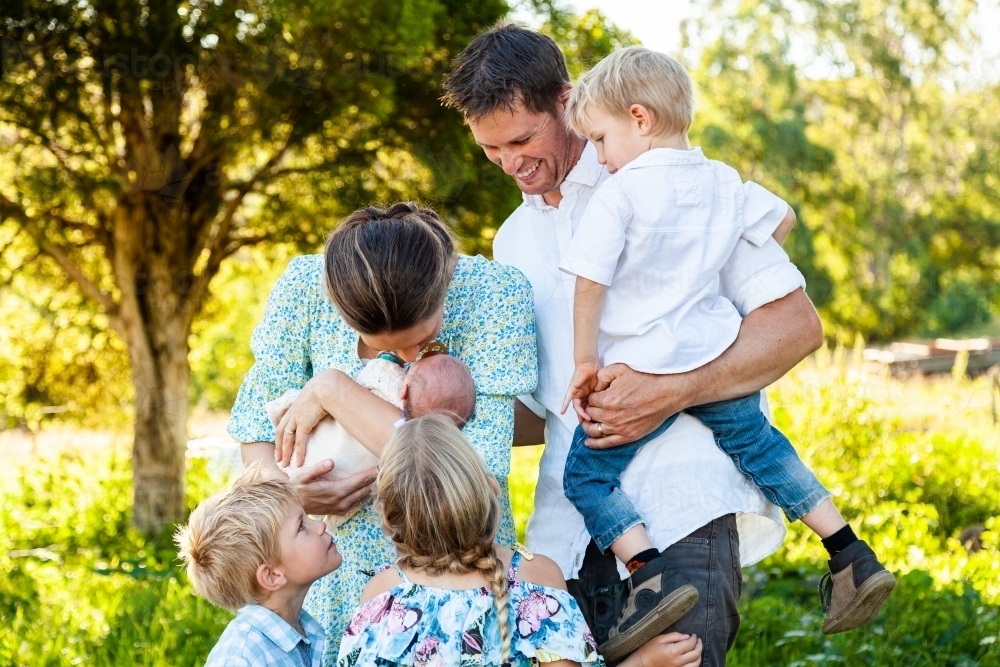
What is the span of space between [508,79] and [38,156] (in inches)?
157

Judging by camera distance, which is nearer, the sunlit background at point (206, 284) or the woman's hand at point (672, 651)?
the woman's hand at point (672, 651)

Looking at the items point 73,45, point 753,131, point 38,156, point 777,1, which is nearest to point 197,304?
point 38,156

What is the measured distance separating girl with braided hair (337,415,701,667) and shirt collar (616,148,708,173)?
0.69 metres

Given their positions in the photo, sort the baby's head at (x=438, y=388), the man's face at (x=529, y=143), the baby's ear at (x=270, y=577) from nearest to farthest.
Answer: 1. the baby's head at (x=438, y=388)
2. the baby's ear at (x=270, y=577)
3. the man's face at (x=529, y=143)

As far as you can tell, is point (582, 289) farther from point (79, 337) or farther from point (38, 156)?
point (79, 337)

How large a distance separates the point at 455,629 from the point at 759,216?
1.03m

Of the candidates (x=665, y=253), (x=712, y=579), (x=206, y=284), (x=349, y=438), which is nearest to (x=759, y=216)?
(x=665, y=253)

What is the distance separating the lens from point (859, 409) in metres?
6.67

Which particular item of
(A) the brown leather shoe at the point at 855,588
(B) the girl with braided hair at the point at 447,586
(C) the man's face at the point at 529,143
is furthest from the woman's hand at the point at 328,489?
(A) the brown leather shoe at the point at 855,588

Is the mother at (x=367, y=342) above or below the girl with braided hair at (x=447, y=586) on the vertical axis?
above

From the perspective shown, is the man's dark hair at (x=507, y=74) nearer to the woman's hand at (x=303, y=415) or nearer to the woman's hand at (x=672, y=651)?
the woman's hand at (x=303, y=415)

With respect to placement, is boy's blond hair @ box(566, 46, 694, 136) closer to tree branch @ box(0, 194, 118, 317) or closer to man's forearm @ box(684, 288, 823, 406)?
man's forearm @ box(684, 288, 823, 406)

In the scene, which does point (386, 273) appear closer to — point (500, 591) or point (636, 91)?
point (500, 591)

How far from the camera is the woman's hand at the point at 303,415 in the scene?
1.91 m
